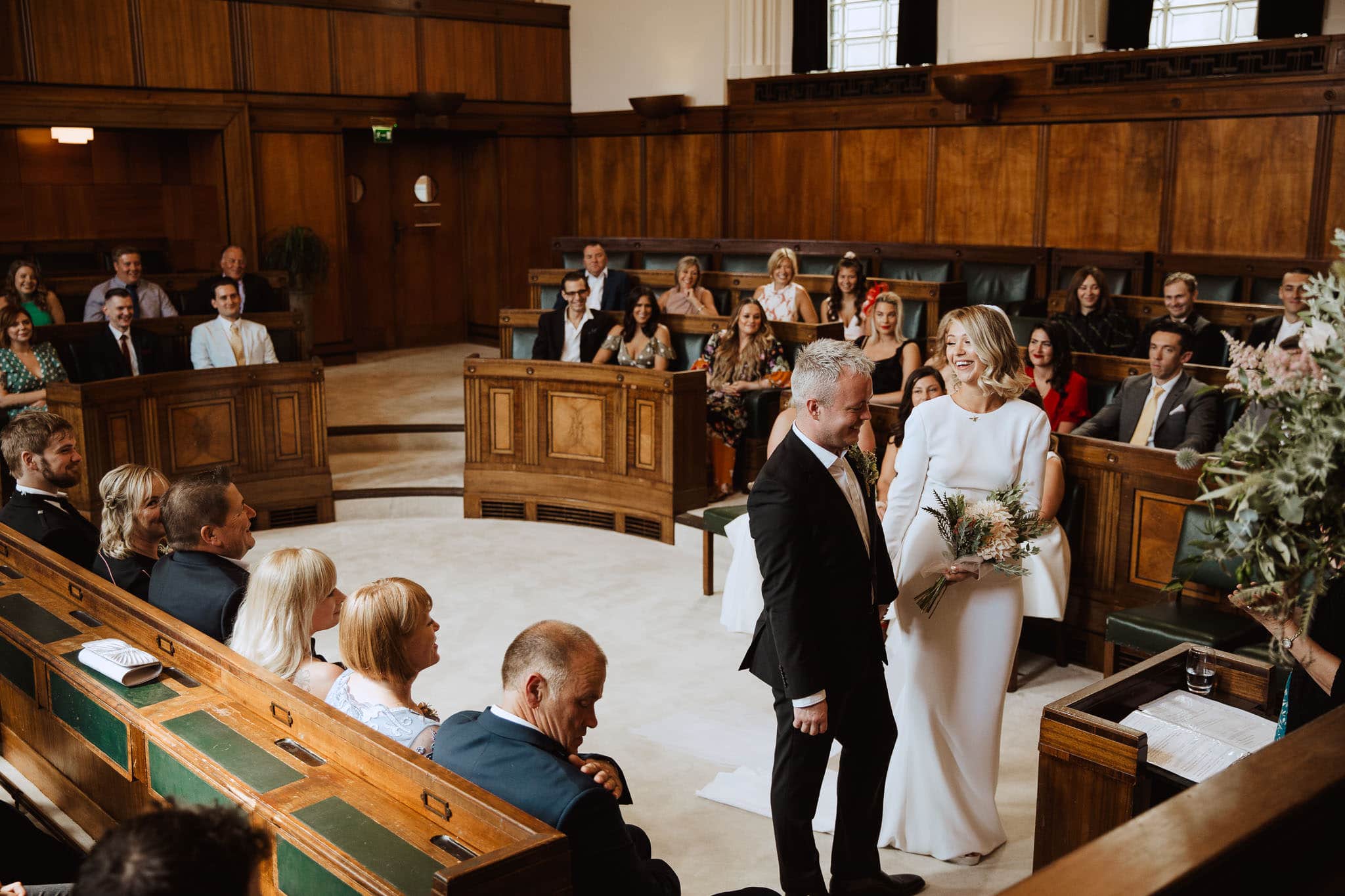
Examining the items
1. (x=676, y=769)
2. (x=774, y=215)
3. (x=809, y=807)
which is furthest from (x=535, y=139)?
(x=809, y=807)

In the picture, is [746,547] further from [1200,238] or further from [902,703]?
[1200,238]

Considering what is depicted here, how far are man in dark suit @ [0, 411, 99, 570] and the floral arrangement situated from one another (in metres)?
3.49

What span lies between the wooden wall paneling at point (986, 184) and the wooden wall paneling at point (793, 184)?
118cm

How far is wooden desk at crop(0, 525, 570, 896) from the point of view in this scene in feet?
6.40

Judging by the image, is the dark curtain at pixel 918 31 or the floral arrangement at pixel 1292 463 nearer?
the floral arrangement at pixel 1292 463

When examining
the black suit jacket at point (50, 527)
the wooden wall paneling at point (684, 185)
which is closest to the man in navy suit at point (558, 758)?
the black suit jacket at point (50, 527)

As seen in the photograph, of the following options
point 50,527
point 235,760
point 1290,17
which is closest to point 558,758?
point 235,760

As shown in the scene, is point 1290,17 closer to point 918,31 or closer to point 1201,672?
point 918,31

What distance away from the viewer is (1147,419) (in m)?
5.25

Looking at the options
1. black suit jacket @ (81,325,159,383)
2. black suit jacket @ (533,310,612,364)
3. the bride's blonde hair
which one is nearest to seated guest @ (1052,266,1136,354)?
black suit jacket @ (533,310,612,364)

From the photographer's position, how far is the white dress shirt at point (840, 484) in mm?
2771

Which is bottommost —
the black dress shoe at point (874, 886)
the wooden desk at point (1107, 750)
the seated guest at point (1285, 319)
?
the black dress shoe at point (874, 886)

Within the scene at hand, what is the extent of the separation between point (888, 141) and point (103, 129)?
7035 mm

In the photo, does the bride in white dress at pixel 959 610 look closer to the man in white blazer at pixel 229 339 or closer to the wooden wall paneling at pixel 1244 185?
the man in white blazer at pixel 229 339
